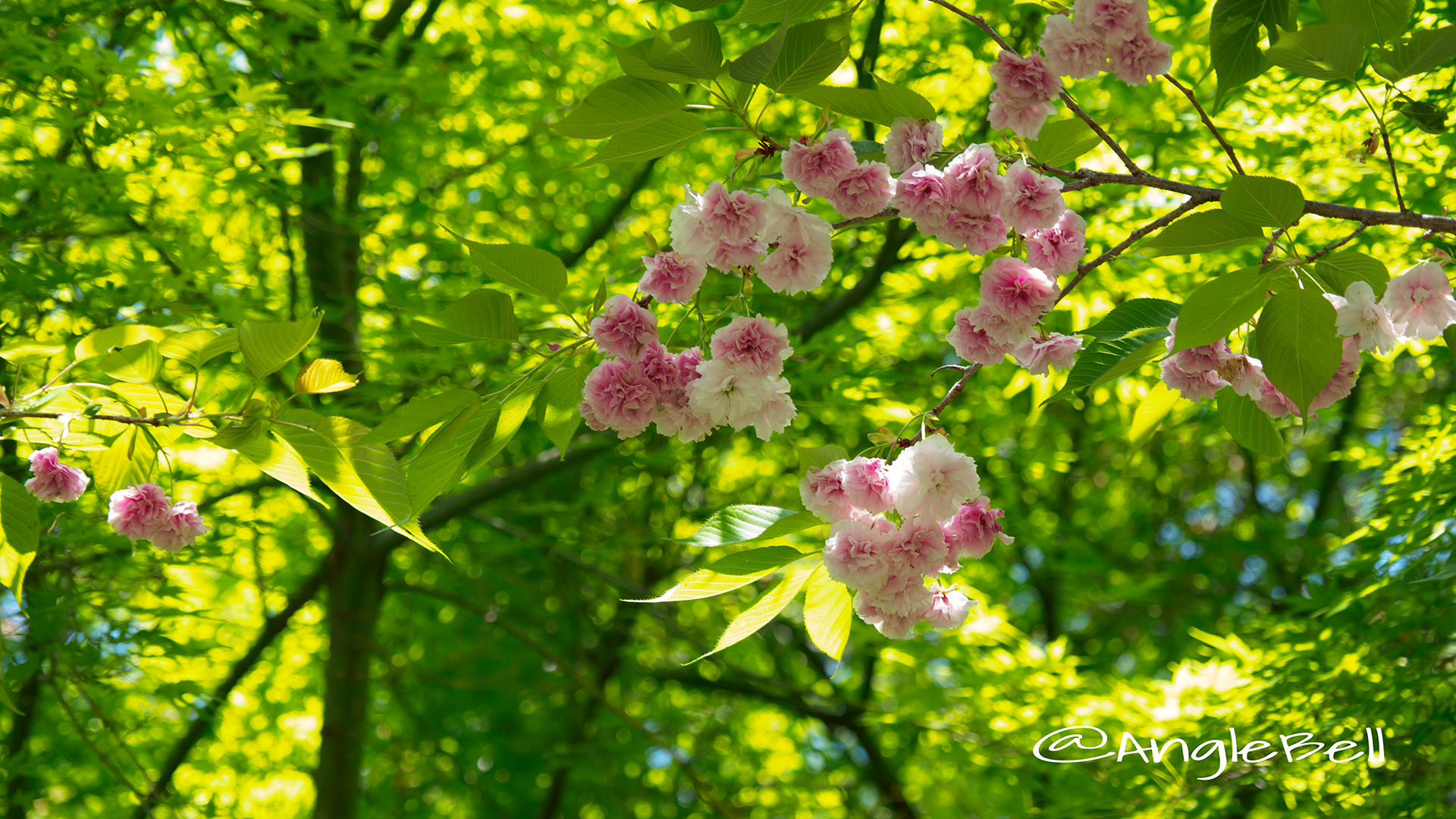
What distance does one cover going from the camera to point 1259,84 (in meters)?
2.86

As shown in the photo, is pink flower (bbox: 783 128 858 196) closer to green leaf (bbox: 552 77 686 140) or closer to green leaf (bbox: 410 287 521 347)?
green leaf (bbox: 552 77 686 140)

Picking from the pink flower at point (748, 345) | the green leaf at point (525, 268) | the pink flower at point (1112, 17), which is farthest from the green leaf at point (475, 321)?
the pink flower at point (1112, 17)

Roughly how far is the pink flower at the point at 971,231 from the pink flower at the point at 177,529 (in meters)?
1.51

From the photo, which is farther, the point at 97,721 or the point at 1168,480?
the point at 1168,480

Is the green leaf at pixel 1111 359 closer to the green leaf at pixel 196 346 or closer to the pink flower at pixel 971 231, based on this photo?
the pink flower at pixel 971 231

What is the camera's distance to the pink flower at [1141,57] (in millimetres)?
1093

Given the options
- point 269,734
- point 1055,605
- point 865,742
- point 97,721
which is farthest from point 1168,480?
point 97,721

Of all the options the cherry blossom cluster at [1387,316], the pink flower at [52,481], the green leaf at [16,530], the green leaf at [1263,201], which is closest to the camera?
the green leaf at [1263,201]

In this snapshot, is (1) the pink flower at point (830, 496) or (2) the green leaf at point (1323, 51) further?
(1) the pink flower at point (830, 496)

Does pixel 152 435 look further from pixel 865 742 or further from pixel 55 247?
pixel 865 742

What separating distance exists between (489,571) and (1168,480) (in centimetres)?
465

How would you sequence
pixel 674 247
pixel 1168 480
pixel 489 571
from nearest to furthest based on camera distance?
pixel 674 247 → pixel 489 571 → pixel 1168 480

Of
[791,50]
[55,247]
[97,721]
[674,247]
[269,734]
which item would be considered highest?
[791,50]

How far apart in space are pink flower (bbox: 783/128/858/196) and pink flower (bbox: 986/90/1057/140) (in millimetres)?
192
